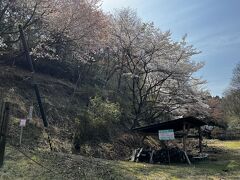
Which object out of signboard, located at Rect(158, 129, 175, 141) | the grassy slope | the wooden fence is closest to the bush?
signboard, located at Rect(158, 129, 175, 141)

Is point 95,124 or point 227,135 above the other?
point 95,124

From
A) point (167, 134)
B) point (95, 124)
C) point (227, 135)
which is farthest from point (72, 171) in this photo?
point (227, 135)

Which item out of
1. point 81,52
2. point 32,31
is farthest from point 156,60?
point 32,31

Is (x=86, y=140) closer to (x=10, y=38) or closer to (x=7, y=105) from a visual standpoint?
(x=10, y=38)

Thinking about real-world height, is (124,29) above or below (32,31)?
above

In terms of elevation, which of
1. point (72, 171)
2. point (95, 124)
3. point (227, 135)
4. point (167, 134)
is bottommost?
point (72, 171)

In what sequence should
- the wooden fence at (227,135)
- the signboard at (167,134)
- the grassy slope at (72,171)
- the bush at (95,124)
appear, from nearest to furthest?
the grassy slope at (72,171) < the bush at (95,124) < the signboard at (167,134) < the wooden fence at (227,135)

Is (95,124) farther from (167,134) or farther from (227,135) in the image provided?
(227,135)

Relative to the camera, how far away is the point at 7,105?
6.59 m

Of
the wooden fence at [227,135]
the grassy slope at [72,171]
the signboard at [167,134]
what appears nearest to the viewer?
the grassy slope at [72,171]

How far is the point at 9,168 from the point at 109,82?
72.7ft

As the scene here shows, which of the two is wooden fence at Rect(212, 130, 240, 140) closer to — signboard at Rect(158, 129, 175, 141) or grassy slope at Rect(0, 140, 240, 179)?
signboard at Rect(158, 129, 175, 141)

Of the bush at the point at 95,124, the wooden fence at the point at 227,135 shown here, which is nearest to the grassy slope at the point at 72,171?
the bush at the point at 95,124

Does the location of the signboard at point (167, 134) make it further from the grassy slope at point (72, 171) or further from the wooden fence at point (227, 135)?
the wooden fence at point (227, 135)
